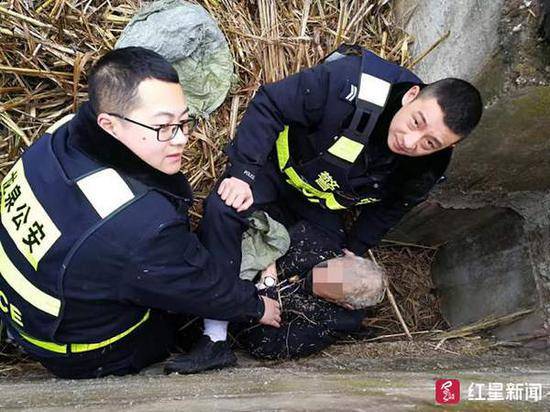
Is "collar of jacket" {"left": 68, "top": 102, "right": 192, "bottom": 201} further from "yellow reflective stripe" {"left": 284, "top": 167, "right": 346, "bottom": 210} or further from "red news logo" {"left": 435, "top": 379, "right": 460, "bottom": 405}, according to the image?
"red news logo" {"left": 435, "top": 379, "right": 460, "bottom": 405}

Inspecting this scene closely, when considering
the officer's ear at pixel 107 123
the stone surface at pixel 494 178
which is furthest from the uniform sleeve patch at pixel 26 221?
the stone surface at pixel 494 178

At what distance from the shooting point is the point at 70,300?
5.91ft

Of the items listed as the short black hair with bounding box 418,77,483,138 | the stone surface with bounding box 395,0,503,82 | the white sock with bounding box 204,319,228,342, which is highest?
the stone surface with bounding box 395,0,503,82

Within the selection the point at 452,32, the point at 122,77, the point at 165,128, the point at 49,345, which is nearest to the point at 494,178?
the point at 452,32

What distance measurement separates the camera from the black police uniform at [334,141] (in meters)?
2.37

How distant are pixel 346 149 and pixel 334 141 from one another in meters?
0.06

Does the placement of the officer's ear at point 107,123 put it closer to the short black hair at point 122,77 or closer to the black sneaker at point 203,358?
the short black hair at point 122,77

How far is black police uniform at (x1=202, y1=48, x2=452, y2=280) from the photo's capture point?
237cm

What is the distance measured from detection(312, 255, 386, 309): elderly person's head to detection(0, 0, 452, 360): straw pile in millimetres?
585

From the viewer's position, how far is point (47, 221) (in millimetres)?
1746

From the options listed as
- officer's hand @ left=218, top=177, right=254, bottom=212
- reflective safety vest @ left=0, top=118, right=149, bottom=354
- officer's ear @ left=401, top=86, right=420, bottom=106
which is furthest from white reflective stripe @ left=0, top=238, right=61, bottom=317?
officer's ear @ left=401, top=86, right=420, bottom=106

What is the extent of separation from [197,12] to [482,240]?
5.71 feet

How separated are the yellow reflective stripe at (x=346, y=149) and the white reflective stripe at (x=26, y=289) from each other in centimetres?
119

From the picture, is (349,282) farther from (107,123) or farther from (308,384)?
(107,123)
